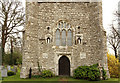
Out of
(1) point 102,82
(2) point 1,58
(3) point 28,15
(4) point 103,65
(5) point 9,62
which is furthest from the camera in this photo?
(5) point 9,62

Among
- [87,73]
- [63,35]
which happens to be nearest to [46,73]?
[87,73]

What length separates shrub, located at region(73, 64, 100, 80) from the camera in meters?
10.3

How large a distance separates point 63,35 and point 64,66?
3299 mm

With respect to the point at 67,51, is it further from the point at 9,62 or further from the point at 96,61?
the point at 9,62

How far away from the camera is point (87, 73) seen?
426 inches

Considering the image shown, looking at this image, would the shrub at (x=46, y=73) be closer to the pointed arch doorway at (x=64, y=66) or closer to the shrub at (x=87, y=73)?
the pointed arch doorway at (x=64, y=66)

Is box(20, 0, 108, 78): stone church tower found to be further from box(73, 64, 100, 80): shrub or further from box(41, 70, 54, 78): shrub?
box(73, 64, 100, 80): shrub

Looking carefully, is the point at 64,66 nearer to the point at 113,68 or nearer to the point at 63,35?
the point at 63,35

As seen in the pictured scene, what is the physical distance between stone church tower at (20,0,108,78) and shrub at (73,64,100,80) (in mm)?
699

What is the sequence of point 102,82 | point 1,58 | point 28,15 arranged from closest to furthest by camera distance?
point 102,82 → point 28,15 → point 1,58

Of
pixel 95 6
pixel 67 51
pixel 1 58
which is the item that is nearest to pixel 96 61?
pixel 67 51

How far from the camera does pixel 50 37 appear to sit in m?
12.4

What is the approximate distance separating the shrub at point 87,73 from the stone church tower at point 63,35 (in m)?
0.70

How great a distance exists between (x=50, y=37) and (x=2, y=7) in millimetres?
9224
